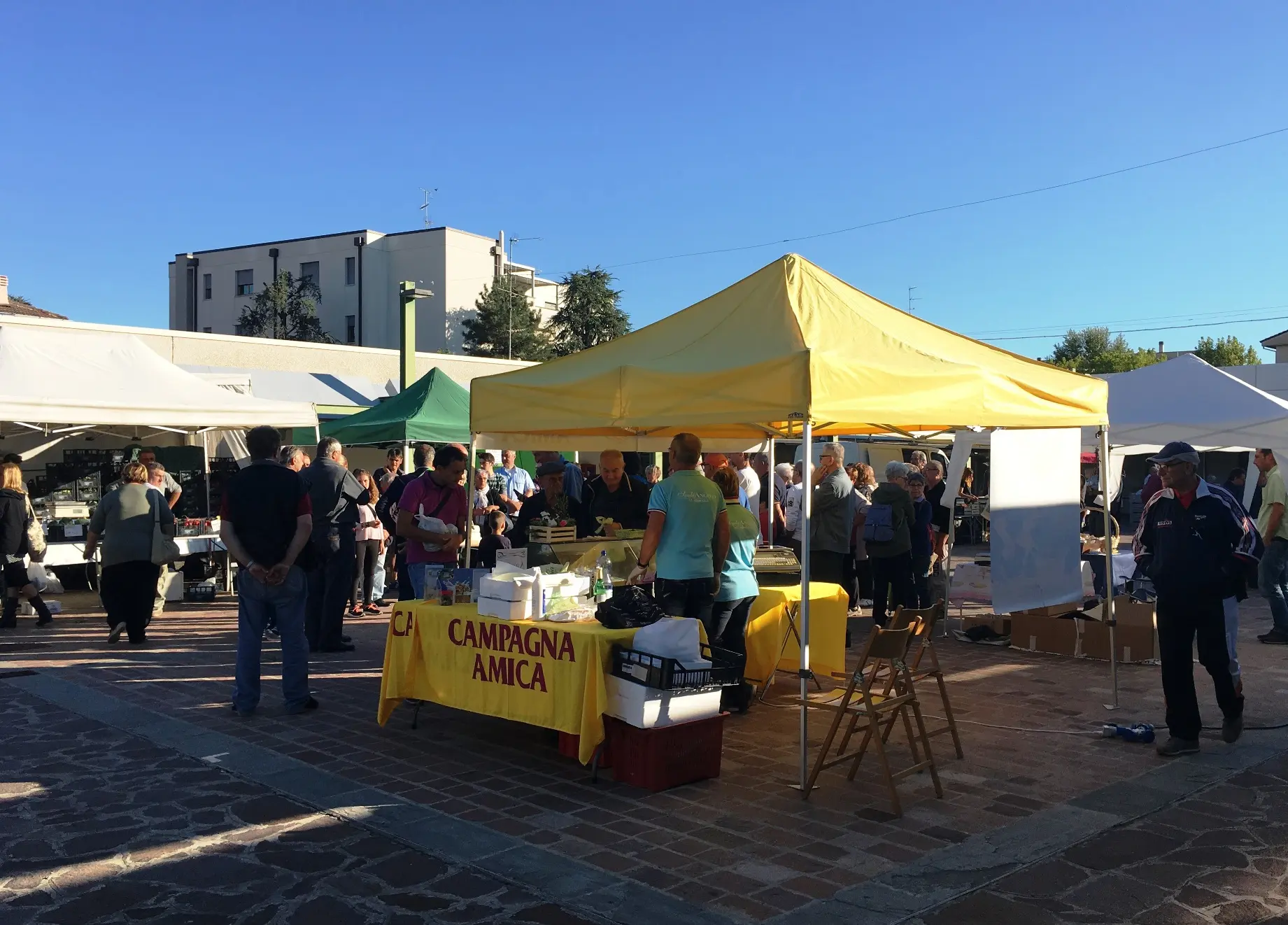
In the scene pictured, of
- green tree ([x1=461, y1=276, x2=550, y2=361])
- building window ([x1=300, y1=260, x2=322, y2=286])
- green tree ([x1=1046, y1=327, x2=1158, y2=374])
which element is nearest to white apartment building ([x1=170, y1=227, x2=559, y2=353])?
building window ([x1=300, y1=260, x2=322, y2=286])

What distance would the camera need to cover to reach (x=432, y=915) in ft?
12.0

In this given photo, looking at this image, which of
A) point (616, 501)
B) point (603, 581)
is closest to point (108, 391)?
point (616, 501)

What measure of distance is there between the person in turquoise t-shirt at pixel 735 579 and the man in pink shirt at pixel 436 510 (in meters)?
1.84

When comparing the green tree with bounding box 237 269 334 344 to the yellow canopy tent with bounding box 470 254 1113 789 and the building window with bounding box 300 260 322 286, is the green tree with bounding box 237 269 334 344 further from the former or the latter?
the yellow canopy tent with bounding box 470 254 1113 789

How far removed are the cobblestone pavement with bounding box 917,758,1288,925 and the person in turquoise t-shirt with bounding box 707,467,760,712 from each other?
2286 mm

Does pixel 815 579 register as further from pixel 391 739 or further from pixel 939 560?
pixel 391 739

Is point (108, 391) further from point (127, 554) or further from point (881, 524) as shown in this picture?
point (881, 524)

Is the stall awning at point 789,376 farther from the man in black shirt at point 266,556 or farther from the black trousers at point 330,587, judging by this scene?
the black trousers at point 330,587

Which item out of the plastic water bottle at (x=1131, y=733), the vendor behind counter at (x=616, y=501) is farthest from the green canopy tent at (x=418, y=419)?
the plastic water bottle at (x=1131, y=733)

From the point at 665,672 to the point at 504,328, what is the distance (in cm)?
4755

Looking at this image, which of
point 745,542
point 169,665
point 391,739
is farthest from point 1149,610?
point 169,665

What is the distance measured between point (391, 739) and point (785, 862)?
2.78 metres

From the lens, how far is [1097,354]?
240 ft

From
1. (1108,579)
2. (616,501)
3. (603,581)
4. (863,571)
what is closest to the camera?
(603,581)
